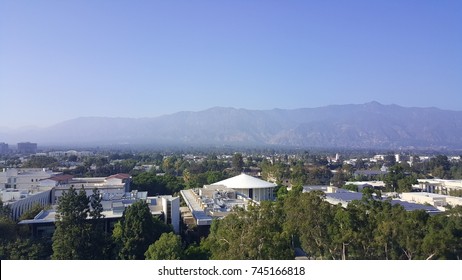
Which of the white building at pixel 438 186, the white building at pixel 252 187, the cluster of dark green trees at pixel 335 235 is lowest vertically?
the white building at pixel 438 186

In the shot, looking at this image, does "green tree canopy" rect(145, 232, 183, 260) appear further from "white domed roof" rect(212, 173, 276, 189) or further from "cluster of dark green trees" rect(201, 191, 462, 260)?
"white domed roof" rect(212, 173, 276, 189)

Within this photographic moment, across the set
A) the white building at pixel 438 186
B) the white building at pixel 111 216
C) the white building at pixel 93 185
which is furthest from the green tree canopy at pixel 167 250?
the white building at pixel 438 186

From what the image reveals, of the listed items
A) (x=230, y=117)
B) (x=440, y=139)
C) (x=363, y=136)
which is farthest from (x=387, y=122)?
(x=230, y=117)

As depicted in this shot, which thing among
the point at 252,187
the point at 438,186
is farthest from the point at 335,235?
the point at 438,186

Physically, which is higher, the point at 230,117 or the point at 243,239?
the point at 230,117

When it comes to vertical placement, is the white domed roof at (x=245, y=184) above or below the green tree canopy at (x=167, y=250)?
below

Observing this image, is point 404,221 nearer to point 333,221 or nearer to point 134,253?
point 333,221

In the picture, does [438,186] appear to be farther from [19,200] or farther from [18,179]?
[18,179]

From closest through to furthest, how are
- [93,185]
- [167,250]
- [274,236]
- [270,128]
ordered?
[274,236], [167,250], [93,185], [270,128]

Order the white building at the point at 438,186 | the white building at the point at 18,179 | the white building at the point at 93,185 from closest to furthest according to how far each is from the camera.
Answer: the white building at the point at 93,185 < the white building at the point at 18,179 < the white building at the point at 438,186

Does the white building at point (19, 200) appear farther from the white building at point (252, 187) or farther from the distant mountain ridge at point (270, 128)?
the distant mountain ridge at point (270, 128)

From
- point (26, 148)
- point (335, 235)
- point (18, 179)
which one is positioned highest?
point (26, 148)
